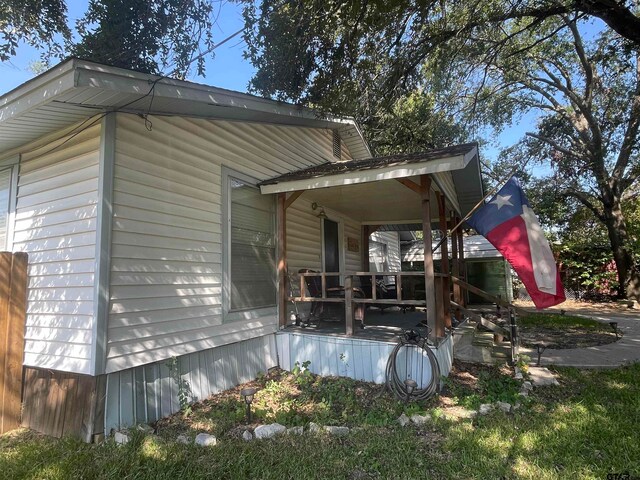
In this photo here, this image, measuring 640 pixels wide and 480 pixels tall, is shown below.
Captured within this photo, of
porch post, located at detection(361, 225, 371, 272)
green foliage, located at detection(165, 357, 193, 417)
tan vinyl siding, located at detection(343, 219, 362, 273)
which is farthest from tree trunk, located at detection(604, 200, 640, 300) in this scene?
green foliage, located at detection(165, 357, 193, 417)

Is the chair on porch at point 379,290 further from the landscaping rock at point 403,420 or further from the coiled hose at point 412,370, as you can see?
the landscaping rock at point 403,420

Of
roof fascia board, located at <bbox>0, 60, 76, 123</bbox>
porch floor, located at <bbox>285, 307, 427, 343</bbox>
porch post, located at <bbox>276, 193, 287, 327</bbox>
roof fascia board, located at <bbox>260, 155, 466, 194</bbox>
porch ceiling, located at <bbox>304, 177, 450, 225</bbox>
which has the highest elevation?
roof fascia board, located at <bbox>0, 60, 76, 123</bbox>

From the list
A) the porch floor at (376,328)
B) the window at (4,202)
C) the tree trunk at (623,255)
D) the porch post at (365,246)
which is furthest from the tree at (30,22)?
the tree trunk at (623,255)

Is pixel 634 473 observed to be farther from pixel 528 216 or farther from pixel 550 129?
pixel 550 129

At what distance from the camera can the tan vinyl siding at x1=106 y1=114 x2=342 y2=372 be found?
12.2 feet

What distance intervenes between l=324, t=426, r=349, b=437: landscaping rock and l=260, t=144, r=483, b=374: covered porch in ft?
5.34

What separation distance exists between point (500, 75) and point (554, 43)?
2672mm

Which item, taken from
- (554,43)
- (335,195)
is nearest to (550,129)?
(554,43)

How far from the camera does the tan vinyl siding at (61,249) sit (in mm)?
3613

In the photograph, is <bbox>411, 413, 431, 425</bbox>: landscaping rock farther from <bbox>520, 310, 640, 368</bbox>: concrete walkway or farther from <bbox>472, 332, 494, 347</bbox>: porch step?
<bbox>472, 332, 494, 347</bbox>: porch step

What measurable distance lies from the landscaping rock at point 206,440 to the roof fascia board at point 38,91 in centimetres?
323

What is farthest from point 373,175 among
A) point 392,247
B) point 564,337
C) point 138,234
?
point 392,247

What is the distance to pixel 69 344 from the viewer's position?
3652mm

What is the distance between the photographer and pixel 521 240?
456 cm
